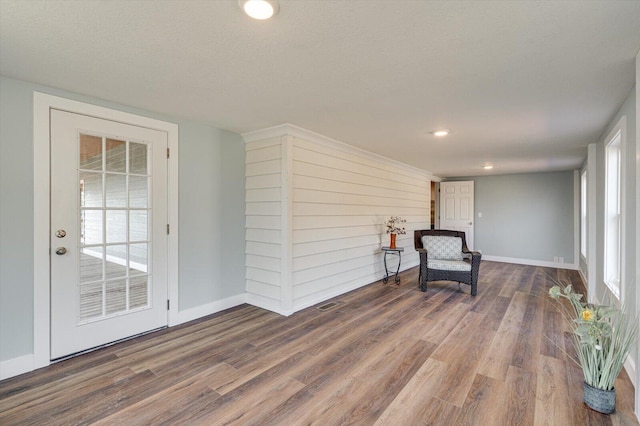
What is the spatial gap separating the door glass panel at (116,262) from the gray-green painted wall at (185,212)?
521 millimetres

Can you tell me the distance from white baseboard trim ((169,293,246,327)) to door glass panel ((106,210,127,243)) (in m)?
1.02

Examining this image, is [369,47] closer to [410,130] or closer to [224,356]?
[410,130]

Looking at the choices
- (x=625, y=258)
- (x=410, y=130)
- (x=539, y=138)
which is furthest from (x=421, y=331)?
(x=539, y=138)

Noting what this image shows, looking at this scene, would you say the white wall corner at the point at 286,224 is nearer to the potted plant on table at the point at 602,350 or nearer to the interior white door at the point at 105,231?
the interior white door at the point at 105,231

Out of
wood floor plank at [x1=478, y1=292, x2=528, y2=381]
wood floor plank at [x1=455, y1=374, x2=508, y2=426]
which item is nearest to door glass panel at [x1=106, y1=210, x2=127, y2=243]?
wood floor plank at [x1=455, y1=374, x2=508, y2=426]

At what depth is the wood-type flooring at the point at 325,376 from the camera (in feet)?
6.00

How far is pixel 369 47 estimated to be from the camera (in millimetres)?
1782

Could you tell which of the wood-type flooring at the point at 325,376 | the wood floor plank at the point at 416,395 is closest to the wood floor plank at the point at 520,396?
the wood-type flooring at the point at 325,376

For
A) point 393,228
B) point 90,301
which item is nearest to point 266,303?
point 90,301

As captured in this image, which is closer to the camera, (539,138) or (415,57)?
(415,57)

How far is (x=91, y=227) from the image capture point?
2.65 meters

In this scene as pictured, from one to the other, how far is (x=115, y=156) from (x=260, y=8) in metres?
2.16

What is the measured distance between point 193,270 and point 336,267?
1901 mm

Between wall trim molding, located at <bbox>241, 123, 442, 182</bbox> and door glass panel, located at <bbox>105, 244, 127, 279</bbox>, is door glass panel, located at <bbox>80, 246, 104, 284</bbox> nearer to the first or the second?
door glass panel, located at <bbox>105, 244, 127, 279</bbox>
